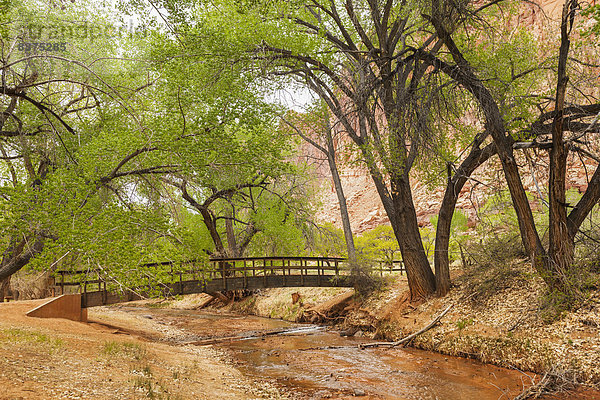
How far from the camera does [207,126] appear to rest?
13133mm

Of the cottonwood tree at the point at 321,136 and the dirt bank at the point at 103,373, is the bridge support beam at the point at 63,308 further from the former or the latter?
the cottonwood tree at the point at 321,136

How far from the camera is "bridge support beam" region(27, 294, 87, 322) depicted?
15090mm

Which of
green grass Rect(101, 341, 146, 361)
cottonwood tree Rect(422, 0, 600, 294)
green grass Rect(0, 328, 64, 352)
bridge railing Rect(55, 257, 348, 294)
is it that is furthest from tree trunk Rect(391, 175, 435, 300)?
green grass Rect(0, 328, 64, 352)

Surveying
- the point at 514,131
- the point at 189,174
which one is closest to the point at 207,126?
the point at 189,174

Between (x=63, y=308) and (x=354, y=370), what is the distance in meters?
11.0

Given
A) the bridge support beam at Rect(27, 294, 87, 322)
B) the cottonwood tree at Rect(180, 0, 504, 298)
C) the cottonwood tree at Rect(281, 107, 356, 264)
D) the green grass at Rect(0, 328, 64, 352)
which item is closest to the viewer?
the green grass at Rect(0, 328, 64, 352)

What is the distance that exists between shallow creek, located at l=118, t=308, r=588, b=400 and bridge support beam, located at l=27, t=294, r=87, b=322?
153 inches

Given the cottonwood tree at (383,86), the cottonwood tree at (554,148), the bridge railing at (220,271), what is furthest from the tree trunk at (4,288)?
the cottonwood tree at (554,148)

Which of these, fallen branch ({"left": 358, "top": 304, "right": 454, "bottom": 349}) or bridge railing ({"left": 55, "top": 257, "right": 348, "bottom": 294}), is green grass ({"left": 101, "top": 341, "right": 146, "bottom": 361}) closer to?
bridge railing ({"left": 55, "top": 257, "right": 348, "bottom": 294})

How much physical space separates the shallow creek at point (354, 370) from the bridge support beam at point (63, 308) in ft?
12.7

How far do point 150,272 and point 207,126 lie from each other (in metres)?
5.25

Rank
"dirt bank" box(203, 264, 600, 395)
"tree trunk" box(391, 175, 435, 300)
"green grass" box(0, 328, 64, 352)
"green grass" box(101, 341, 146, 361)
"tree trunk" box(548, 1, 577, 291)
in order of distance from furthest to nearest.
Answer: "tree trunk" box(391, 175, 435, 300) < "tree trunk" box(548, 1, 577, 291) < "green grass" box(101, 341, 146, 361) < "dirt bank" box(203, 264, 600, 395) < "green grass" box(0, 328, 64, 352)

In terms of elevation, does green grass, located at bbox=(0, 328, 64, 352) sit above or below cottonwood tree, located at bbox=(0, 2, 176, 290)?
below

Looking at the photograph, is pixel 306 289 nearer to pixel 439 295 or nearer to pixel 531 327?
pixel 439 295
